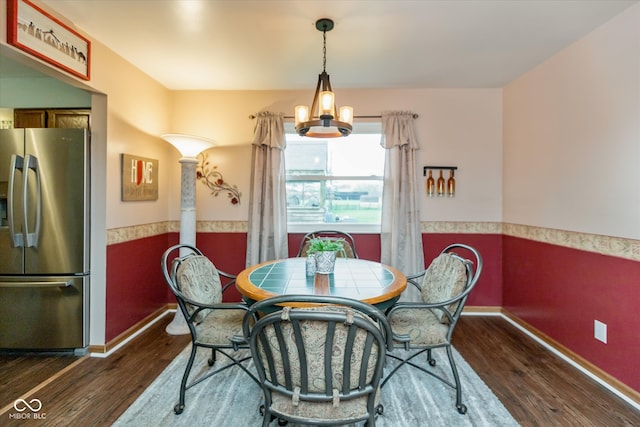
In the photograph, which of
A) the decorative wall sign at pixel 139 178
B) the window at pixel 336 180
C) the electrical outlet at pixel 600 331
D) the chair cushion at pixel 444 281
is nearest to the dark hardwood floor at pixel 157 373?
the electrical outlet at pixel 600 331

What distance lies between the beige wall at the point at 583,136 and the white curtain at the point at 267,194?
8.26 ft

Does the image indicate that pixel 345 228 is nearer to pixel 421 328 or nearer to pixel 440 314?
pixel 440 314

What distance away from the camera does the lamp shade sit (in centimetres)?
307

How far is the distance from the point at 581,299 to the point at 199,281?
2.89 meters

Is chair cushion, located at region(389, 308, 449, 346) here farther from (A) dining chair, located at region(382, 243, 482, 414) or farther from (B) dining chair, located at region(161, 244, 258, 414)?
(B) dining chair, located at region(161, 244, 258, 414)

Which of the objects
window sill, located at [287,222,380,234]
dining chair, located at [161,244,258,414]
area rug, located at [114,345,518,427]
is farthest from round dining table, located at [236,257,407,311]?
window sill, located at [287,222,380,234]

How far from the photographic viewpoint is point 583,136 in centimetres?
254

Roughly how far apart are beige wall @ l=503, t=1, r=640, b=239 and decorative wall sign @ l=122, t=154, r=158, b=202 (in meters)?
3.82

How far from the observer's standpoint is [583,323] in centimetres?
253

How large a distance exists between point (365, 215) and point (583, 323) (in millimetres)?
2173

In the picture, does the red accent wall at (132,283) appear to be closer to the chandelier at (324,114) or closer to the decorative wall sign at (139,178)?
the decorative wall sign at (139,178)

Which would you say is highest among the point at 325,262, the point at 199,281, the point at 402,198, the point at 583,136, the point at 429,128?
the point at 429,128

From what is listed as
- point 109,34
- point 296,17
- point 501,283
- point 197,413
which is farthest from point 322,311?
point 501,283

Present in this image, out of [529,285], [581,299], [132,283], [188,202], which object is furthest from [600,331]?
[132,283]
